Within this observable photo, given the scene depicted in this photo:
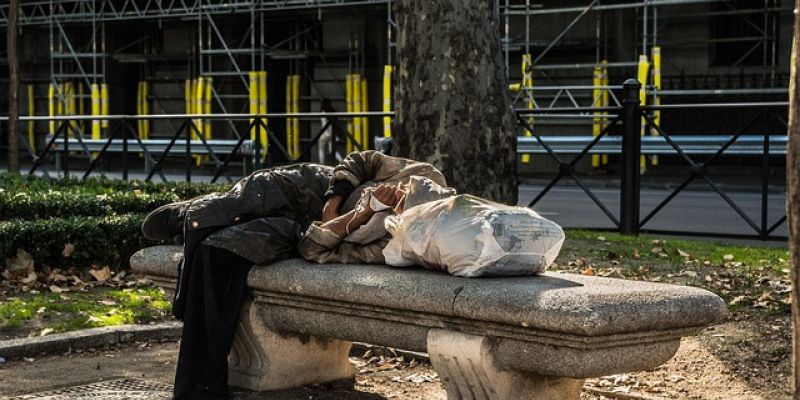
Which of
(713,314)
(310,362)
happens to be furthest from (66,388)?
(713,314)

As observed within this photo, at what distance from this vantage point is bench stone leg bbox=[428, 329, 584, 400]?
16.6 ft

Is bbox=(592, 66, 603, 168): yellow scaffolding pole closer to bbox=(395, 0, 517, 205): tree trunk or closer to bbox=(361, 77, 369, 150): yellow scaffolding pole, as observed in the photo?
bbox=(361, 77, 369, 150): yellow scaffolding pole

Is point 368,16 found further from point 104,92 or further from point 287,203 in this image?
point 287,203

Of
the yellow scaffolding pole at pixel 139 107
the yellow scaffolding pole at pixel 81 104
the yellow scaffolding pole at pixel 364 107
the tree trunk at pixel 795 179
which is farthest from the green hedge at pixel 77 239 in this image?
the yellow scaffolding pole at pixel 81 104

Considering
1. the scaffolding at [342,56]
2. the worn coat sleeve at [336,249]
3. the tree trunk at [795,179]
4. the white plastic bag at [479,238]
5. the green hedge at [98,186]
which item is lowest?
the green hedge at [98,186]

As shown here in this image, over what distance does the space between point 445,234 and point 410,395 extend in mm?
1421

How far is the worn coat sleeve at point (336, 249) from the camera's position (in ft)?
19.3

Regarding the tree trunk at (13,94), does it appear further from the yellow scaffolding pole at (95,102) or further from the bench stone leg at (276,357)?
the bench stone leg at (276,357)

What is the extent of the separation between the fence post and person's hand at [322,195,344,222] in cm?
611

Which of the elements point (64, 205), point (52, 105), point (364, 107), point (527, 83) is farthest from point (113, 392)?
point (52, 105)

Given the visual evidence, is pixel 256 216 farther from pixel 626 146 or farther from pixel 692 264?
pixel 626 146

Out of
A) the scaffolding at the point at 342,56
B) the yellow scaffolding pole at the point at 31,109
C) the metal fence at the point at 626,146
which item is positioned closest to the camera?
the metal fence at the point at 626,146

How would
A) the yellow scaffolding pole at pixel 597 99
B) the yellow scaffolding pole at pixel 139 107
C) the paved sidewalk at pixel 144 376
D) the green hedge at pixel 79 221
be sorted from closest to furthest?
the paved sidewalk at pixel 144 376 < the green hedge at pixel 79 221 < the yellow scaffolding pole at pixel 597 99 < the yellow scaffolding pole at pixel 139 107

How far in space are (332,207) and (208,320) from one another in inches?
33.4
